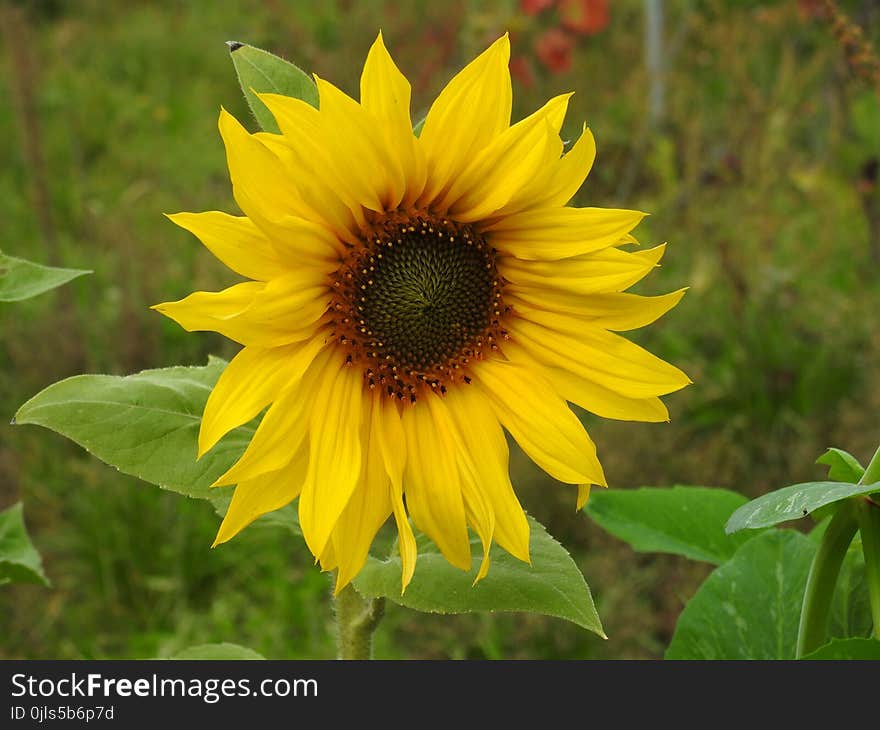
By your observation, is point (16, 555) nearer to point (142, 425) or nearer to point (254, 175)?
point (142, 425)

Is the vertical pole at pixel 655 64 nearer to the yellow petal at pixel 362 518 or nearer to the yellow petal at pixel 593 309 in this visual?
the yellow petal at pixel 593 309

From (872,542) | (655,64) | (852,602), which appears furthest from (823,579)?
(655,64)

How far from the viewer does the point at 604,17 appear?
432 centimetres

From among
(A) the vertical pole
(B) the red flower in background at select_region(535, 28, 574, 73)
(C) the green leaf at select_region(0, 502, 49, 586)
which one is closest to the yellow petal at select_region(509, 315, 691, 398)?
(C) the green leaf at select_region(0, 502, 49, 586)

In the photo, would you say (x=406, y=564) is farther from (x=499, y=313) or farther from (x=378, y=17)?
(x=378, y=17)

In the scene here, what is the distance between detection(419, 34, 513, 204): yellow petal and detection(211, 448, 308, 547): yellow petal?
0.33 meters

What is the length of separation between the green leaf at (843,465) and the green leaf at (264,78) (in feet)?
2.10

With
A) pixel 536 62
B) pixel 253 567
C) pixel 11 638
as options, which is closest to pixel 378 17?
pixel 536 62

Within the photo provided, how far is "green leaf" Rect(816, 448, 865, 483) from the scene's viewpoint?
40.9 inches

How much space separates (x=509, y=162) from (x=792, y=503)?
1.40 feet

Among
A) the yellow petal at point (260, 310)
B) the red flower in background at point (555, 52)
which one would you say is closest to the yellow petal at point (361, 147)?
the yellow petal at point (260, 310)

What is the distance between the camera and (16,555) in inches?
56.1

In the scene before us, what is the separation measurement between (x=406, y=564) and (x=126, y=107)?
4762 millimetres

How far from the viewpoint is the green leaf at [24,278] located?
115cm
